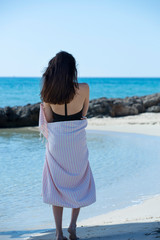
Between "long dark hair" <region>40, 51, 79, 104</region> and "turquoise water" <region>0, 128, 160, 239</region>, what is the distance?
1933mm

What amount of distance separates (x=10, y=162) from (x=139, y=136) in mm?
5192

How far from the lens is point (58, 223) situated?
304 centimetres

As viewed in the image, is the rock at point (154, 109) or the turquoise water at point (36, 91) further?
the turquoise water at point (36, 91)

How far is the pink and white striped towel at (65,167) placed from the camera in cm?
298

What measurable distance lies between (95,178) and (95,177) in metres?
0.07

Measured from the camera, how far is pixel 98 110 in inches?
659

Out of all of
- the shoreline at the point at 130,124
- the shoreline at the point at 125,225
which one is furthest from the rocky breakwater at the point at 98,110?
the shoreline at the point at 125,225

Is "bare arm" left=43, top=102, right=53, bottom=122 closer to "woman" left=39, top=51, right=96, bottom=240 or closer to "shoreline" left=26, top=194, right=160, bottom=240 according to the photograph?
"woman" left=39, top=51, right=96, bottom=240

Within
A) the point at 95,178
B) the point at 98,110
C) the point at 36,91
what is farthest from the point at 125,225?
the point at 36,91

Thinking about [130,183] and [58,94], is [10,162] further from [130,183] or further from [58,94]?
[58,94]

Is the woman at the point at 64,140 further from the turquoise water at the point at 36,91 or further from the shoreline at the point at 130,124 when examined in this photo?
the turquoise water at the point at 36,91

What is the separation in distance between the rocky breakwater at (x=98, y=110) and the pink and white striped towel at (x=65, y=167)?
41.2 ft

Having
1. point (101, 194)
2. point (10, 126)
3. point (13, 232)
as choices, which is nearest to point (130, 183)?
point (101, 194)

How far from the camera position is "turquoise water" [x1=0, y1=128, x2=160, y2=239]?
4.92 m
